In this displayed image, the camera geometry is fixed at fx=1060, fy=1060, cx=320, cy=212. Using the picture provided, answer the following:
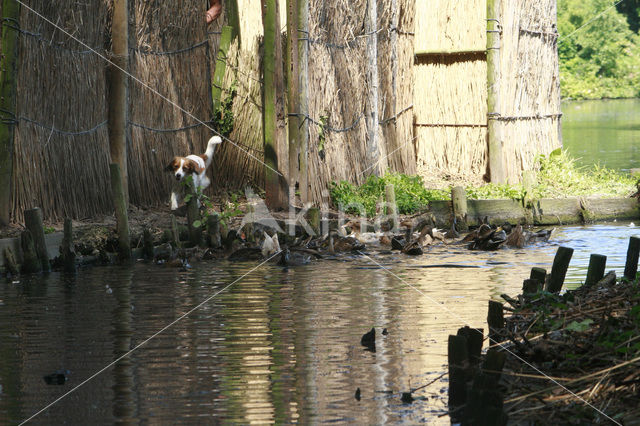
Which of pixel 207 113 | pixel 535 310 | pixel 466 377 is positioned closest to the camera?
pixel 466 377

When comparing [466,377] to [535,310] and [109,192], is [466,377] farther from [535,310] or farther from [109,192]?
[109,192]

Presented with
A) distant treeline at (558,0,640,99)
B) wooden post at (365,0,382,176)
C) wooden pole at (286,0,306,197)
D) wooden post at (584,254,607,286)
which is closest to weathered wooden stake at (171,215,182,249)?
wooden pole at (286,0,306,197)

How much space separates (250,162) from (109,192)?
2.49 m

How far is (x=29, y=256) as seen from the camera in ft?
33.7

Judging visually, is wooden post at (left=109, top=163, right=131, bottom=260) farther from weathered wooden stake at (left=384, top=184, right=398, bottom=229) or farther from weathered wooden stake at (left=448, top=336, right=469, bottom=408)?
weathered wooden stake at (left=448, top=336, right=469, bottom=408)

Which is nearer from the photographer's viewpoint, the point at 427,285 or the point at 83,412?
the point at 83,412

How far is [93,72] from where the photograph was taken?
481 inches

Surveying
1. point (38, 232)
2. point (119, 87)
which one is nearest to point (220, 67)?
point (119, 87)

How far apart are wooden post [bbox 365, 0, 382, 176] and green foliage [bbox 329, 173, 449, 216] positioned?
342mm

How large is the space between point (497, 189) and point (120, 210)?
643 centimetres

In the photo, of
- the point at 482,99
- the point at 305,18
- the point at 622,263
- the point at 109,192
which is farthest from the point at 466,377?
the point at 482,99

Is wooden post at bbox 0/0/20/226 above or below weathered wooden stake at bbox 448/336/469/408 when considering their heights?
above

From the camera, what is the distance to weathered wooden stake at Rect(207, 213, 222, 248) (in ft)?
38.4

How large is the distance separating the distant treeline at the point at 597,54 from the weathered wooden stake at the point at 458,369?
5260 centimetres
